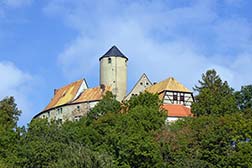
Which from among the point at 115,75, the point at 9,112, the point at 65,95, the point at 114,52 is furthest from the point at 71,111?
the point at 9,112

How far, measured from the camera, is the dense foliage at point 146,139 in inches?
A: 1884

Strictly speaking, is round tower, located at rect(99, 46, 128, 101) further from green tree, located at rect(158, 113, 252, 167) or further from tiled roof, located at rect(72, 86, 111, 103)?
green tree, located at rect(158, 113, 252, 167)

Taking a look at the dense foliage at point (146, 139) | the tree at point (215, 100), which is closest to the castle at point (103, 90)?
the tree at point (215, 100)

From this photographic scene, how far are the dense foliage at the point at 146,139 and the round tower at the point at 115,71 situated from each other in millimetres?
21432

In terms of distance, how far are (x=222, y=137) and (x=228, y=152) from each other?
5.65ft

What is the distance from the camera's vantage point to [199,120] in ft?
176

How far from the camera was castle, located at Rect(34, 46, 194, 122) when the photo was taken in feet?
261

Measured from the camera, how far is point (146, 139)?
162 ft

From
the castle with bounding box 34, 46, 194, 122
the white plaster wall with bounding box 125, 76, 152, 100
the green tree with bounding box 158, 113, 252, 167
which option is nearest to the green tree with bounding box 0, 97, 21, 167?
the green tree with bounding box 158, 113, 252, 167

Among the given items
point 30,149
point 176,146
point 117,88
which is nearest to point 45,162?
point 30,149

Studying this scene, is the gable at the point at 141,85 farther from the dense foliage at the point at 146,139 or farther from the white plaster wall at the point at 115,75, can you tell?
the dense foliage at the point at 146,139

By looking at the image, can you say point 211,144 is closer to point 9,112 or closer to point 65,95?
point 9,112

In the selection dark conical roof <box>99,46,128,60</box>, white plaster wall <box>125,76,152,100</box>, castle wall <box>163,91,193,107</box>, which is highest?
dark conical roof <box>99,46,128,60</box>

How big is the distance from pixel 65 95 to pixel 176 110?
59.9 feet
